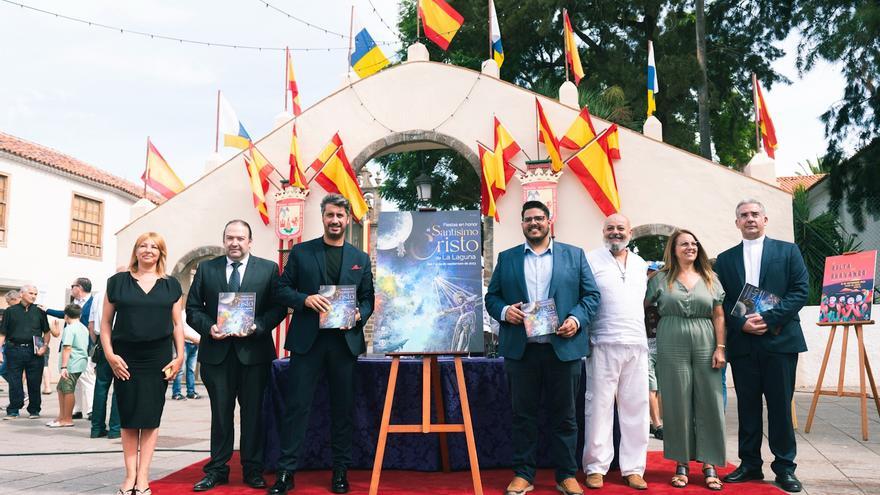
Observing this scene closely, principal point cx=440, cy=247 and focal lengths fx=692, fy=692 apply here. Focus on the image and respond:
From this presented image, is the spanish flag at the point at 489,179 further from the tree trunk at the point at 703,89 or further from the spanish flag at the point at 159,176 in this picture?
the spanish flag at the point at 159,176

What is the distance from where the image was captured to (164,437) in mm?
6949

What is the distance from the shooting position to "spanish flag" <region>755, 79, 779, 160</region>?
1245cm

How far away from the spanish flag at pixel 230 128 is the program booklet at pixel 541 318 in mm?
11458

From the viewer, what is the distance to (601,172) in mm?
11883

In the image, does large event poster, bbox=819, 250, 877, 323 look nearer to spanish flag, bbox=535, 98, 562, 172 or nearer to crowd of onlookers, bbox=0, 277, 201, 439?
spanish flag, bbox=535, 98, 562, 172

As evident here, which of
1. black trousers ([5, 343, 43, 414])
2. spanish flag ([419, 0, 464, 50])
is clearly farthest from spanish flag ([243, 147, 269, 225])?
black trousers ([5, 343, 43, 414])

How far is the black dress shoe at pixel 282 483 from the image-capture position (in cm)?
416

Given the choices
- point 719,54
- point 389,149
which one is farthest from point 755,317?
point 719,54

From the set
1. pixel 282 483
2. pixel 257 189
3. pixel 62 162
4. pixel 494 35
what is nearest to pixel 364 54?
→ pixel 494 35

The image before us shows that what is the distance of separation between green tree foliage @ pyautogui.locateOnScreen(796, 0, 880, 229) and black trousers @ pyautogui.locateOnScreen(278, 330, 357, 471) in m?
8.80

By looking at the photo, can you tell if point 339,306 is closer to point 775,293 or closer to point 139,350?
point 139,350

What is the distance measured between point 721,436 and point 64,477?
4.50 meters

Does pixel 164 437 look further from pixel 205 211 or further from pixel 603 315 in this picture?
pixel 205 211

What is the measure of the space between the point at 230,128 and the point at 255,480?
11.4 m
